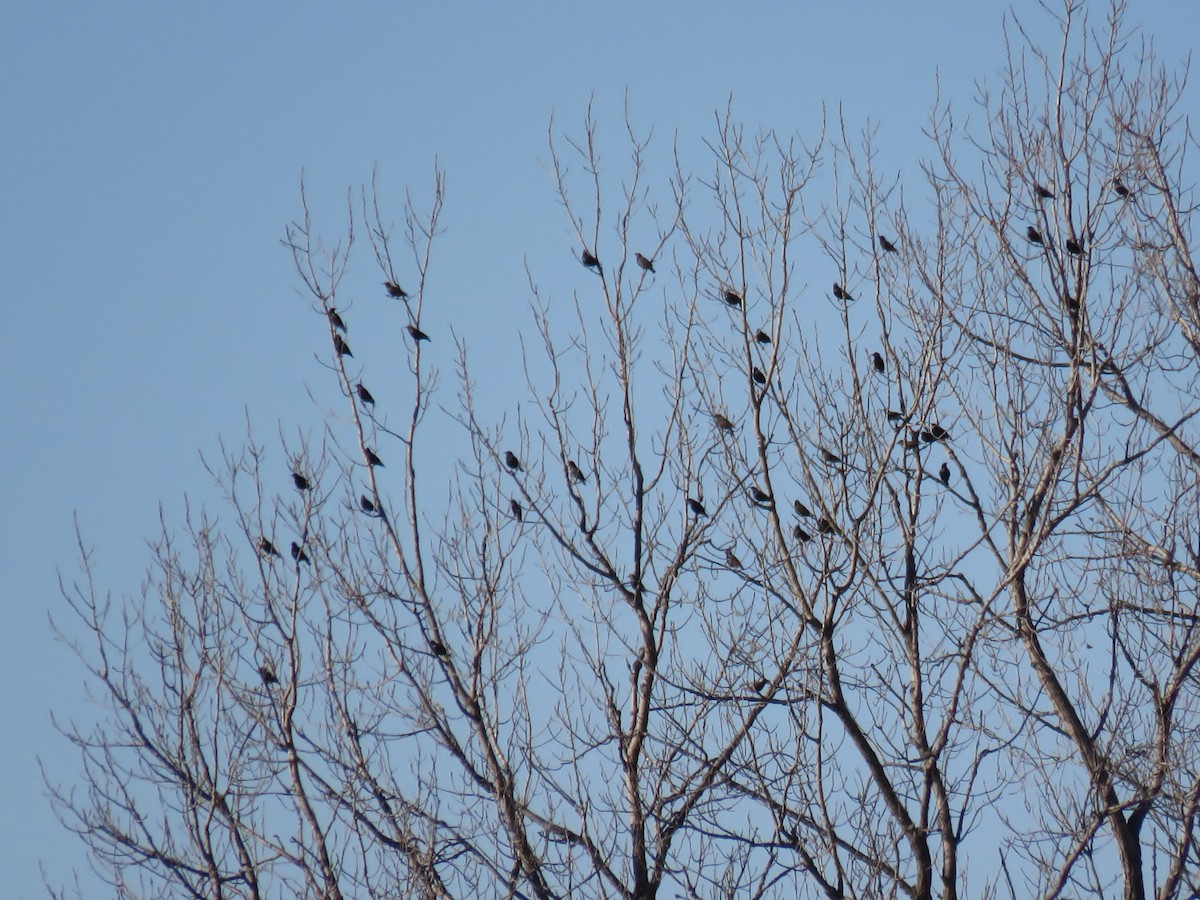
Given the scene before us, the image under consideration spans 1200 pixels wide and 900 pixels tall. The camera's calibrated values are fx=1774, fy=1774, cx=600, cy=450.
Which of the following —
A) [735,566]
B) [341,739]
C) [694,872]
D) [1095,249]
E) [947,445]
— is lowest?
[694,872]

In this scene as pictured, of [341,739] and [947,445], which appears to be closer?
[341,739]

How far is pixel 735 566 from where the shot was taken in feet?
28.6

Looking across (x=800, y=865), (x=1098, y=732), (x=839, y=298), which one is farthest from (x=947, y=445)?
(x=800, y=865)

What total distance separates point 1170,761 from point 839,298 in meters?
2.77

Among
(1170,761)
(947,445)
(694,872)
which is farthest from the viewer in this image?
(947,445)

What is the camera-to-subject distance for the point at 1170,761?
861 cm

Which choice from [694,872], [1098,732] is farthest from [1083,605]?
[694,872]

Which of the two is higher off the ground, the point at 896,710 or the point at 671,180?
the point at 671,180

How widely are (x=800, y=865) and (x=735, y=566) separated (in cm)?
146

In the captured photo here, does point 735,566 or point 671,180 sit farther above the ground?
point 671,180

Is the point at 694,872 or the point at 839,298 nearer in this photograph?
the point at 694,872

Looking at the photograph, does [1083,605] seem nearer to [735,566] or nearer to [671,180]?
[735,566]

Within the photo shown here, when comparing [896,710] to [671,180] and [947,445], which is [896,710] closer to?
[947,445]

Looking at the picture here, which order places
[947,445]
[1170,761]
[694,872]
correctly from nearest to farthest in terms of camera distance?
[694,872] → [1170,761] → [947,445]
